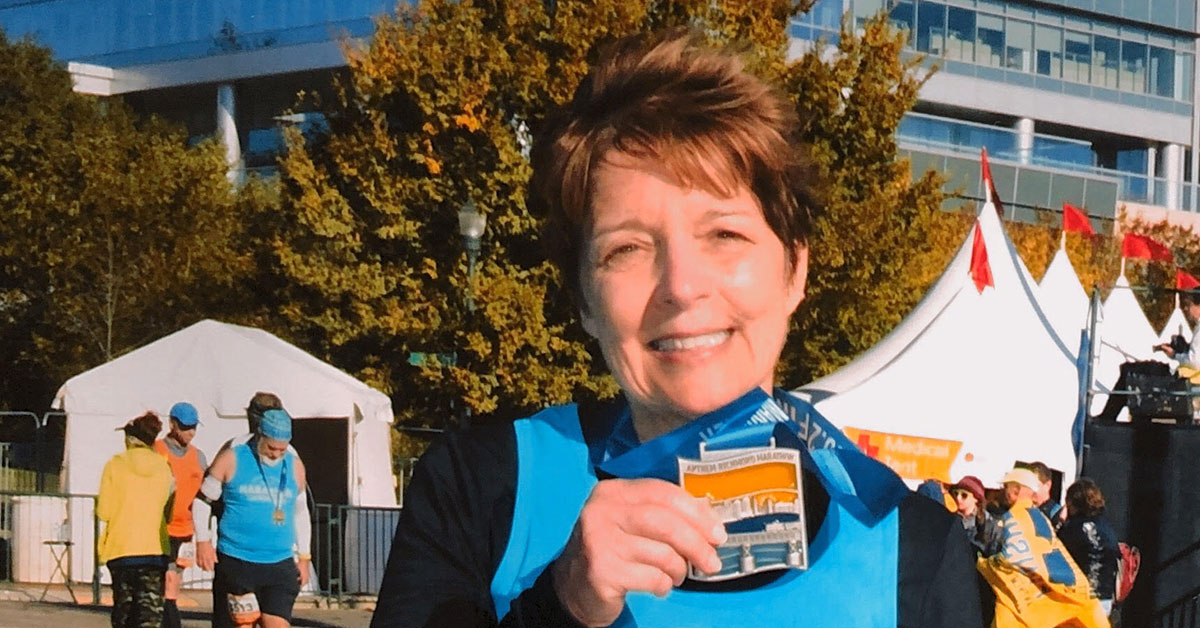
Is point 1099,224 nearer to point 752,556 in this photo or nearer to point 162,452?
point 162,452

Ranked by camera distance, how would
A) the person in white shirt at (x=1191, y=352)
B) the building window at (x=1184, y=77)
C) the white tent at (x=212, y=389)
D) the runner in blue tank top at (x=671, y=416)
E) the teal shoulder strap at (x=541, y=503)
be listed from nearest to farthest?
the runner in blue tank top at (x=671, y=416) < the teal shoulder strap at (x=541, y=503) < the white tent at (x=212, y=389) < the person in white shirt at (x=1191, y=352) < the building window at (x=1184, y=77)

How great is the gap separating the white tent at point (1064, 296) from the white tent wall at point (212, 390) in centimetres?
656

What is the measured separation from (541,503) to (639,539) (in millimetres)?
324

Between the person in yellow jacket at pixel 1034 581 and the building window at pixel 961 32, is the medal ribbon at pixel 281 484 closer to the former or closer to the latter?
the person in yellow jacket at pixel 1034 581

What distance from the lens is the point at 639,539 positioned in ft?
4.18

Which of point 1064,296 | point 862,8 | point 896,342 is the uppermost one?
point 862,8

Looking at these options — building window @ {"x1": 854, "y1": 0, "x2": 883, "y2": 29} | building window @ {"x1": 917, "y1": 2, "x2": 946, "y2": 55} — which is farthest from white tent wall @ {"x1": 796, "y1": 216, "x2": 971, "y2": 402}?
building window @ {"x1": 917, "y1": 2, "x2": 946, "y2": 55}

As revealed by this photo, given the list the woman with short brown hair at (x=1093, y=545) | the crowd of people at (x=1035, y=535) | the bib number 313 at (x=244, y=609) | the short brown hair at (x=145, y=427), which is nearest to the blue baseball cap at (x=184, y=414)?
the short brown hair at (x=145, y=427)

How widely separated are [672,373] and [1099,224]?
48.0 metres

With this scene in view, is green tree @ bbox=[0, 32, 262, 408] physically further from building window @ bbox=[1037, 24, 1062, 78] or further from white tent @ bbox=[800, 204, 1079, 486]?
building window @ bbox=[1037, 24, 1062, 78]

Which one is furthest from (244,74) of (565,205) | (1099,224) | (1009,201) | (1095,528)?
(565,205)

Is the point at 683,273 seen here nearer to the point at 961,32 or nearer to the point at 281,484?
the point at 281,484

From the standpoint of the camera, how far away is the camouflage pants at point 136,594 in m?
10.8

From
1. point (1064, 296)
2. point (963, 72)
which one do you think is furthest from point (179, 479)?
point (963, 72)
